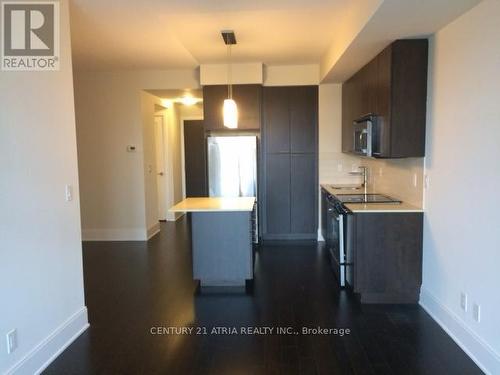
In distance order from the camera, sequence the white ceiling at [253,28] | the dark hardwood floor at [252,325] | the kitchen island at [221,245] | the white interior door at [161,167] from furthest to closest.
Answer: the white interior door at [161,167] → the kitchen island at [221,245] → the white ceiling at [253,28] → the dark hardwood floor at [252,325]

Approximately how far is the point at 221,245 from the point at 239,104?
255 centimetres

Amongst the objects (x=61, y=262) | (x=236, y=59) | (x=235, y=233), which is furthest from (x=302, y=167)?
(x=61, y=262)

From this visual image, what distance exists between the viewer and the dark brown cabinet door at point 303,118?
5.90m

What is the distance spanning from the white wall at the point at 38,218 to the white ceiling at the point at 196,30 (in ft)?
2.24

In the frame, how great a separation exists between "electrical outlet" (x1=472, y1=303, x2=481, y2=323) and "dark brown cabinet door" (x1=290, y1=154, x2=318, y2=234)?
3.38 metres

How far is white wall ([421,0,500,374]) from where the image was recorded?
2.46 meters

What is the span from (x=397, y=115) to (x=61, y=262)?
2.97 meters

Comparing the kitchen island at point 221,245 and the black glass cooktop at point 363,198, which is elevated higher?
the black glass cooktop at point 363,198

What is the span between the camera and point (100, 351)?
2.83m

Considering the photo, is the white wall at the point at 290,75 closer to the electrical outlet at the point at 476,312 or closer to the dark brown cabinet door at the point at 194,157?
the dark brown cabinet door at the point at 194,157

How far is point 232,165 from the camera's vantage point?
570cm

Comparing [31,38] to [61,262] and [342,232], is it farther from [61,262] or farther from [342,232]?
[342,232]

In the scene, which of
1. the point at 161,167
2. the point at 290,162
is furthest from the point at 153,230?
the point at 290,162

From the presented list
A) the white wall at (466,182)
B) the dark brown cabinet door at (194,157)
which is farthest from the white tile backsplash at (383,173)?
the dark brown cabinet door at (194,157)
